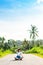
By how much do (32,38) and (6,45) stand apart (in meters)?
15.7

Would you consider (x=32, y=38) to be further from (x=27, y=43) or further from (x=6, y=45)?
(x=6, y=45)

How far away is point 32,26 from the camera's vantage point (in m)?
126

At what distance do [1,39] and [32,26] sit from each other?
17964 mm

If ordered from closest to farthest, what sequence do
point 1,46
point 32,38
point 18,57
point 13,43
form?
1. point 18,57
2. point 1,46
3. point 32,38
4. point 13,43

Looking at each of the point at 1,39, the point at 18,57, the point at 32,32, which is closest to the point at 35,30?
the point at 32,32

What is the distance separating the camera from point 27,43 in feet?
429

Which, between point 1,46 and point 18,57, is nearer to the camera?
point 18,57

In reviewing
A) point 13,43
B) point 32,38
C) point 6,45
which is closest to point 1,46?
point 6,45

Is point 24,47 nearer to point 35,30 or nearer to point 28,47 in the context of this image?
point 28,47

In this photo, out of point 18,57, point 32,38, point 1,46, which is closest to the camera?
point 18,57

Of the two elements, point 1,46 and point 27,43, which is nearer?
point 1,46

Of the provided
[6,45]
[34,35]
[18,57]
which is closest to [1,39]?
[6,45]

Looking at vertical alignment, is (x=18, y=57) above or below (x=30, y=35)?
below

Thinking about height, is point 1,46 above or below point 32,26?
below
